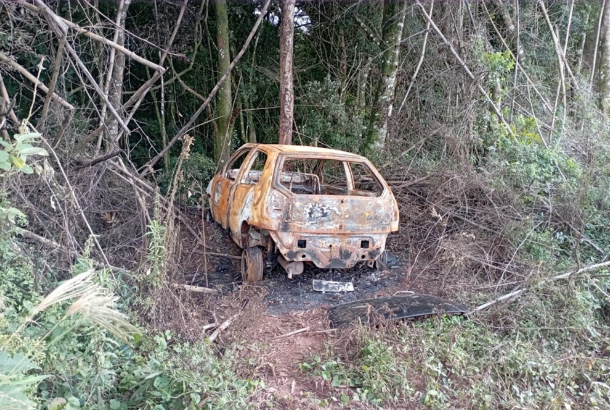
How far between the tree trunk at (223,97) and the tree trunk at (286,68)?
1730 mm

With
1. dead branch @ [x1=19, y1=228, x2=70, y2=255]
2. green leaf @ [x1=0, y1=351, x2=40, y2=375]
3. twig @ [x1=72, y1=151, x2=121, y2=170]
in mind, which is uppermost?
twig @ [x1=72, y1=151, x2=121, y2=170]

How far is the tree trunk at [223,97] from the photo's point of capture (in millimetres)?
9969

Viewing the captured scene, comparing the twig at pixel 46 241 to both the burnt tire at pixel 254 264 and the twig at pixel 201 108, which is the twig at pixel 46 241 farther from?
the burnt tire at pixel 254 264

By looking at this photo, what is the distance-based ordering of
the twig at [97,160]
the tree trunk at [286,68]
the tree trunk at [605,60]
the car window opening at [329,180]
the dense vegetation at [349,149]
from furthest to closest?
the tree trunk at [605,60], the tree trunk at [286,68], the car window opening at [329,180], the twig at [97,160], the dense vegetation at [349,149]

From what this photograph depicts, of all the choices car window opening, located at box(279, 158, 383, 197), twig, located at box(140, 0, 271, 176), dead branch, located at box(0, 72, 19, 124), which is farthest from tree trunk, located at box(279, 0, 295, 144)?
dead branch, located at box(0, 72, 19, 124)

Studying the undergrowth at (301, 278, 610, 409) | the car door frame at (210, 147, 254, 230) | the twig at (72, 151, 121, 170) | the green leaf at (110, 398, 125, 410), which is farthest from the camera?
the car door frame at (210, 147, 254, 230)

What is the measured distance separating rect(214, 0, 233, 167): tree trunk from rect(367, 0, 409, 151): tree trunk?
10.1 feet

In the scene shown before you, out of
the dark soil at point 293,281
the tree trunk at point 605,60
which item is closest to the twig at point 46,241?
the dark soil at point 293,281

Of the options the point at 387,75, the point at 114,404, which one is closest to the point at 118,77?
the point at 387,75

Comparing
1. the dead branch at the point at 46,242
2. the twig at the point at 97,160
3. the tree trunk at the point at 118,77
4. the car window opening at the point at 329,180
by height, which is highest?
the tree trunk at the point at 118,77

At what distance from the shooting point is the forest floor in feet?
12.3

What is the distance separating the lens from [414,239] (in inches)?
283

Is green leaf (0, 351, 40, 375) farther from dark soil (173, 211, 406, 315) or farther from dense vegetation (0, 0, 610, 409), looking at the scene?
dark soil (173, 211, 406, 315)

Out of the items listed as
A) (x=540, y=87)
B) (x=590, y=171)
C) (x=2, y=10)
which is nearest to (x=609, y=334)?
(x=590, y=171)
